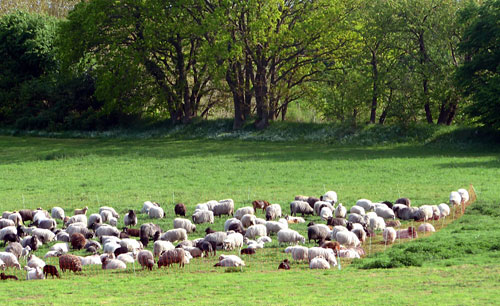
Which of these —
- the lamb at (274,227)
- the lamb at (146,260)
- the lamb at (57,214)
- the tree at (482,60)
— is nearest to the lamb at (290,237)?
the lamb at (274,227)

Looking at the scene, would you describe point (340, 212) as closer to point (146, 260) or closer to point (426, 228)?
point (426, 228)

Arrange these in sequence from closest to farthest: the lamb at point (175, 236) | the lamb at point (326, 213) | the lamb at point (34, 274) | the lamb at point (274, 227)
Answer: the lamb at point (34, 274) → the lamb at point (175, 236) → the lamb at point (274, 227) → the lamb at point (326, 213)

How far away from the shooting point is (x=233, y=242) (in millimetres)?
19609

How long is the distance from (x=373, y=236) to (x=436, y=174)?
1494cm

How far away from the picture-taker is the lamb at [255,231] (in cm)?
2110

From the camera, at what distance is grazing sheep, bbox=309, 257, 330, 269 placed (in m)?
16.7

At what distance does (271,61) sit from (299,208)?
33.9m

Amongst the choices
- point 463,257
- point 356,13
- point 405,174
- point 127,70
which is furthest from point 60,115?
point 463,257

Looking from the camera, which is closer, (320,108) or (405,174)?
(405,174)

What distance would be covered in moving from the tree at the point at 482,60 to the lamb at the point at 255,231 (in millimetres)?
26407

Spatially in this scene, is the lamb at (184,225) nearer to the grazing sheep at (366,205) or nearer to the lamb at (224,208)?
the lamb at (224,208)

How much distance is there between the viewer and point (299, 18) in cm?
5553

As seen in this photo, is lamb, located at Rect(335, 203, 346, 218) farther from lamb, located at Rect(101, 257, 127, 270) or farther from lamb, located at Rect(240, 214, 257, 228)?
lamb, located at Rect(101, 257, 127, 270)

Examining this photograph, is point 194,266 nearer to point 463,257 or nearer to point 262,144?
point 463,257
